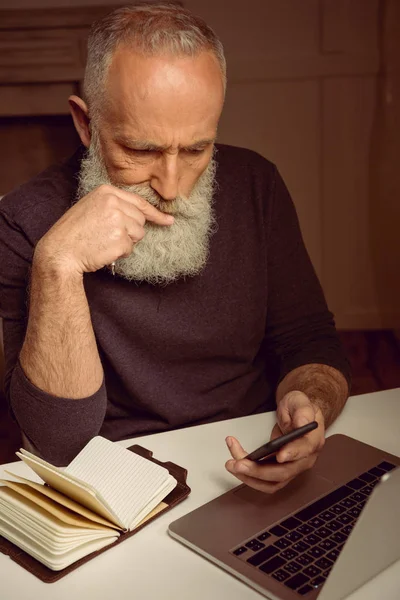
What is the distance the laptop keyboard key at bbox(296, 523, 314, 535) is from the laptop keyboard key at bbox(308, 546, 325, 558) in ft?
0.13

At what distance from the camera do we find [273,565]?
0.97m

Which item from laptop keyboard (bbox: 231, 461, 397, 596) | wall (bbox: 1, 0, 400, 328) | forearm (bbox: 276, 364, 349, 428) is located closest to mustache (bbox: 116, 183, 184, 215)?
forearm (bbox: 276, 364, 349, 428)

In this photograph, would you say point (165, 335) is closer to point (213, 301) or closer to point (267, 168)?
point (213, 301)

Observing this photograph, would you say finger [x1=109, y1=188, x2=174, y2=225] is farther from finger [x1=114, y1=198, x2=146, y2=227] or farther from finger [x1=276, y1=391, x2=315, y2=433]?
finger [x1=276, y1=391, x2=315, y2=433]

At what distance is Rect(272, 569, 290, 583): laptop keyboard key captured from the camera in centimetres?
94

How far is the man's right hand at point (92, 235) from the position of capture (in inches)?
54.5

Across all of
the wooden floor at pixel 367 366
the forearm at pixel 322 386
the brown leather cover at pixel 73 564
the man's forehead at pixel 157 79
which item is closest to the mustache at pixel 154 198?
the man's forehead at pixel 157 79

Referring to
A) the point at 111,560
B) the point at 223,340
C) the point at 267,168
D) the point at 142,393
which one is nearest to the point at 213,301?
the point at 223,340

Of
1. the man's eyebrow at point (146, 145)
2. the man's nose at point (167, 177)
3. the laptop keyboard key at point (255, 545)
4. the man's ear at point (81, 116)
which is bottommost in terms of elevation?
the laptop keyboard key at point (255, 545)

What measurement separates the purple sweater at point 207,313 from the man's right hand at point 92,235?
20 cm

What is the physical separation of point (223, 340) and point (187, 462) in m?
0.45

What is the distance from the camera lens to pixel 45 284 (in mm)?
1379

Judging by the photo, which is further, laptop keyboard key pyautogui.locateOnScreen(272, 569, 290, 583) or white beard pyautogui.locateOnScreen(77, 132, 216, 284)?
white beard pyautogui.locateOnScreen(77, 132, 216, 284)

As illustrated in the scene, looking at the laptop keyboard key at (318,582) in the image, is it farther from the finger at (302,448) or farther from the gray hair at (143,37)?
the gray hair at (143,37)
